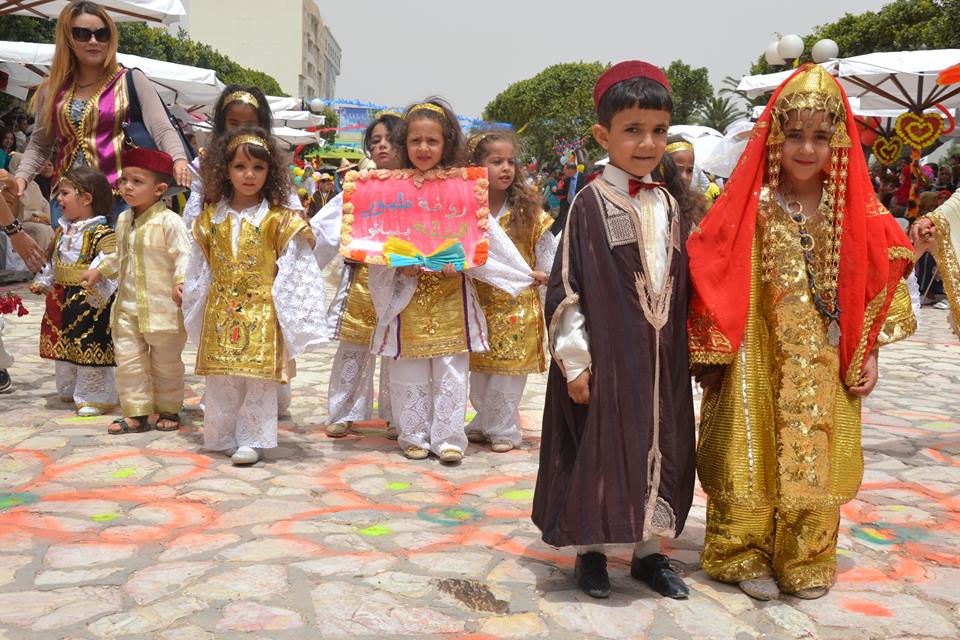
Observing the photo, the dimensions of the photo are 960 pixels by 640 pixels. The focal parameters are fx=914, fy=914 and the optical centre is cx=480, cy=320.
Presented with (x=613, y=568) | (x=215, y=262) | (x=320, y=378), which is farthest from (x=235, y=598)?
(x=320, y=378)

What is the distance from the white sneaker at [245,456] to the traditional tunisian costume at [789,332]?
2.39m

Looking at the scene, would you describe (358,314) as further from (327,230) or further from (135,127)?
(135,127)

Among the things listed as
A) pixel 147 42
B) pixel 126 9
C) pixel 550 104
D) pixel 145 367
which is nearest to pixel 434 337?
pixel 145 367

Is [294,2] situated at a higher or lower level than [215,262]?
higher

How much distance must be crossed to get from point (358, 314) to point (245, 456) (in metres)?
1.14

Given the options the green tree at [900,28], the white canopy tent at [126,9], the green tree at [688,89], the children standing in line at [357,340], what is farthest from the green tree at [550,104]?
the children standing in line at [357,340]

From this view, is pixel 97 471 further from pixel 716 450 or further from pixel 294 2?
pixel 294 2

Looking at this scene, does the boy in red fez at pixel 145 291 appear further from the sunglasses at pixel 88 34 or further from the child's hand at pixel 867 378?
the child's hand at pixel 867 378

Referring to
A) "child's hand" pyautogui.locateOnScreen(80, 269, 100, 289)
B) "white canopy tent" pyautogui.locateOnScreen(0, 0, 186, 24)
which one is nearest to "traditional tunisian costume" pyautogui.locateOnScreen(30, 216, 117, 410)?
"child's hand" pyautogui.locateOnScreen(80, 269, 100, 289)

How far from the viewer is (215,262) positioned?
4.68 metres

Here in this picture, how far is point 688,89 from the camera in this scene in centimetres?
4541

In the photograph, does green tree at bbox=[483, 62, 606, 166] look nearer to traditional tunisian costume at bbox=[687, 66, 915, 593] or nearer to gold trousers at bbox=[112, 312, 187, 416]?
→ gold trousers at bbox=[112, 312, 187, 416]

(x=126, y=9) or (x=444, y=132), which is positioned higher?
(x=126, y=9)

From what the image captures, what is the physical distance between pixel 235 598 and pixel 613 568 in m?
1.34
